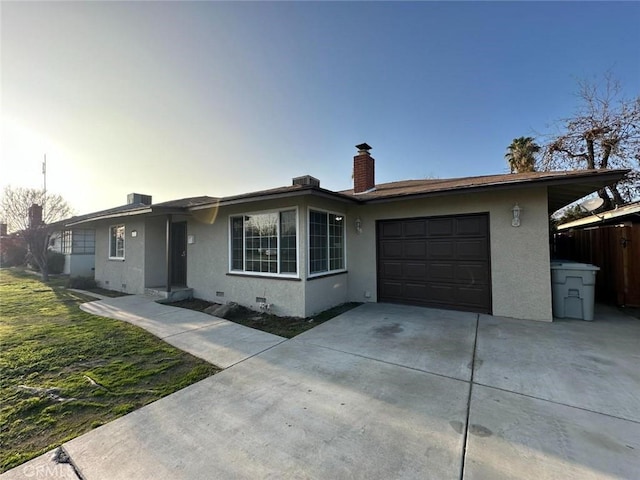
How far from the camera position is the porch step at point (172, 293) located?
8.44m

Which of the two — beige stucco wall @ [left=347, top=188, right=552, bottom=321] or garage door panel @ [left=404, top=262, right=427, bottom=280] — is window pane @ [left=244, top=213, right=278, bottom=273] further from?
beige stucco wall @ [left=347, top=188, right=552, bottom=321]

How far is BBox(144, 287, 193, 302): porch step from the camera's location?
8.44 m

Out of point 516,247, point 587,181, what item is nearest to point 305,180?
point 516,247

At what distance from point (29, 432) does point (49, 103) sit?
8.68 meters

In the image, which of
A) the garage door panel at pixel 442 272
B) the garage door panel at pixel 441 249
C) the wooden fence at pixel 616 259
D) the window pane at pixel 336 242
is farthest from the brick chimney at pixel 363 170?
the wooden fence at pixel 616 259

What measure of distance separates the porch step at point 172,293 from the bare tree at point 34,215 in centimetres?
860

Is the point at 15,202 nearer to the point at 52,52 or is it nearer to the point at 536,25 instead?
the point at 52,52

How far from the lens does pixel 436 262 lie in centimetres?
711

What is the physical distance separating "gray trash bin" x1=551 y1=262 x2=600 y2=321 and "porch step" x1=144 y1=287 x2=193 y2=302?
32.1 feet

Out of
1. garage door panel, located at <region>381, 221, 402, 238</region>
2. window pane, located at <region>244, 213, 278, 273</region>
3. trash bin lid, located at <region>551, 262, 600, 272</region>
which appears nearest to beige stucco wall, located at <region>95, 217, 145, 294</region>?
window pane, located at <region>244, 213, 278, 273</region>

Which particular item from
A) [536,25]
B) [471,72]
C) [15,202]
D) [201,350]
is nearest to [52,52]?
[201,350]

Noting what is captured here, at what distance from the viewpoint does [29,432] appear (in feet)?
8.42

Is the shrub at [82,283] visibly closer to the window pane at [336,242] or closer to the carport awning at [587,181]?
the window pane at [336,242]

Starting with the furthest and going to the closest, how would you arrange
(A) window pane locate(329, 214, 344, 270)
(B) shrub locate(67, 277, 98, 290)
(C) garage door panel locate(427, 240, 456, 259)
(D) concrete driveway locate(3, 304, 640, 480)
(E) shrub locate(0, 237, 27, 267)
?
(E) shrub locate(0, 237, 27, 267) < (B) shrub locate(67, 277, 98, 290) < (A) window pane locate(329, 214, 344, 270) < (C) garage door panel locate(427, 240, 456, 259) < (D) concrete driveway locate(3, 304, 640, 480)
